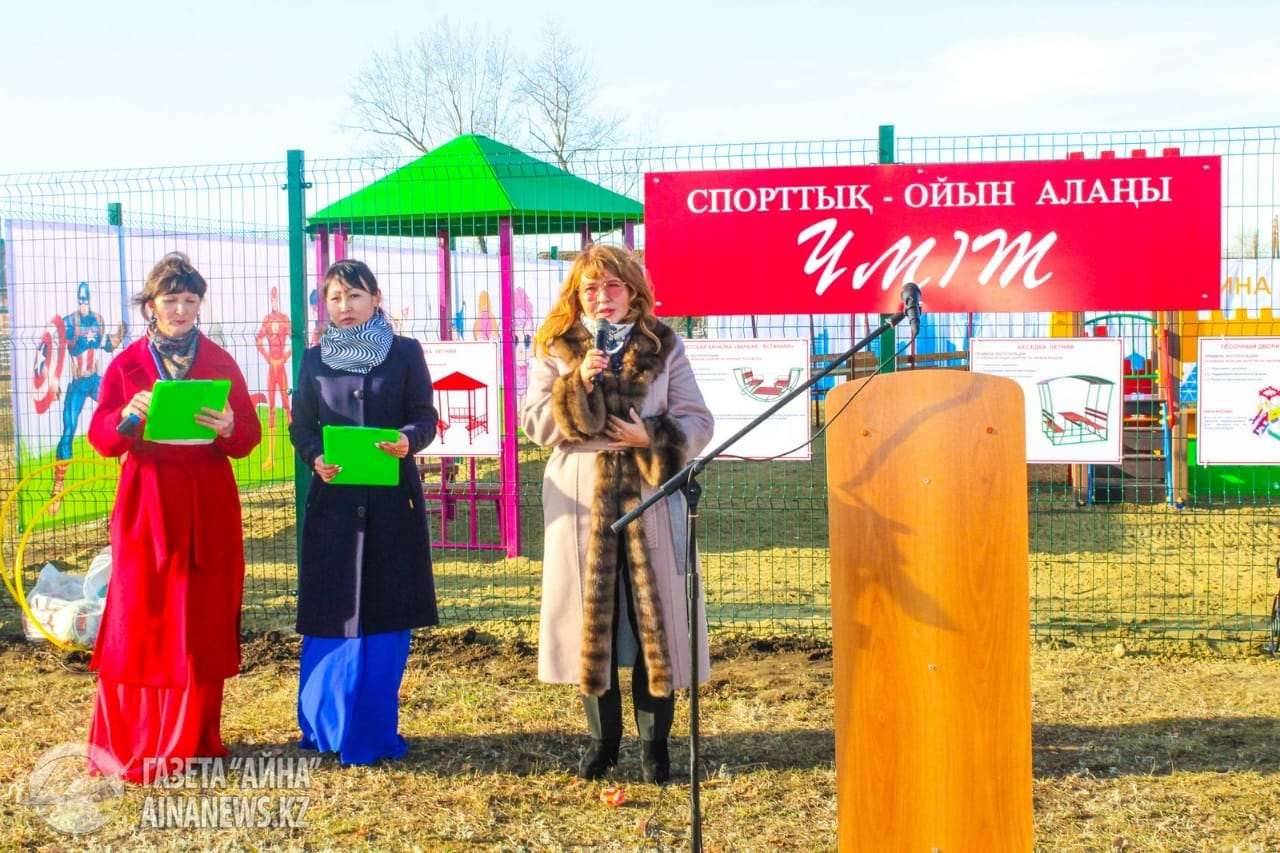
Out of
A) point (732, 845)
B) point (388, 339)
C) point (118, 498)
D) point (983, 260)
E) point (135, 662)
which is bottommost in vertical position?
point (732, 845)

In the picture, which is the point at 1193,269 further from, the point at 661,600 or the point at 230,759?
the point at 230,759

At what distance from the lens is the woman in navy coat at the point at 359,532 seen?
15.7ft

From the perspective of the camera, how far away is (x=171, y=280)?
4.70 metres

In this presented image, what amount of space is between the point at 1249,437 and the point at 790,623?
8.54 ft

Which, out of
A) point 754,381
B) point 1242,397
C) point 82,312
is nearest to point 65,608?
point 82,312

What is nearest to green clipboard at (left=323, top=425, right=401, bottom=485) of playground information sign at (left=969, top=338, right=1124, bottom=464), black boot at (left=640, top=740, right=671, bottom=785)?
black boot at (left=640, top=740, right=671, bottom=785)

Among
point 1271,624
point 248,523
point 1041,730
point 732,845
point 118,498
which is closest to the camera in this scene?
point 732,845

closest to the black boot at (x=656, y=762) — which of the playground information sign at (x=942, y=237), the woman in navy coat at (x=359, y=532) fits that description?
the woman in navy coat at (x=359, y=532)

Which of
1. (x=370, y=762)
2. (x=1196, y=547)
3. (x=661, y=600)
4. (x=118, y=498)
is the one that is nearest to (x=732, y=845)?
(x=661, y=600)

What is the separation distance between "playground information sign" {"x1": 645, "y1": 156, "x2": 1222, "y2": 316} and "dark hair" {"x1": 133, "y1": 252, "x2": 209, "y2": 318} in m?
2.57

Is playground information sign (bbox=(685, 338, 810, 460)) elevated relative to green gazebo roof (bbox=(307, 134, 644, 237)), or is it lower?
lower

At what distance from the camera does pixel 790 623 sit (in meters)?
7.25

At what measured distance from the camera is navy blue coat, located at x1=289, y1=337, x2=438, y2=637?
15.7ft

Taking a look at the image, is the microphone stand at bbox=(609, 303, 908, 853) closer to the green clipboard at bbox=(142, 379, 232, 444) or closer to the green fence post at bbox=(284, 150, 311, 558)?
the green clipboard at bbox=(142, 379, 232, 444)
